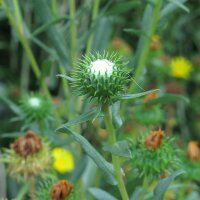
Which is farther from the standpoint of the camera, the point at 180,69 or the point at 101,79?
the point at 180,69

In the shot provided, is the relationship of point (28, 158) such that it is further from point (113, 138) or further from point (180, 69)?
point (180, 69)

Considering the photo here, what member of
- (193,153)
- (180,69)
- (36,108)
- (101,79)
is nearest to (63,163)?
(36,108)

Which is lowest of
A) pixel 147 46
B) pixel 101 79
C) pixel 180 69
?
pixel 101 79

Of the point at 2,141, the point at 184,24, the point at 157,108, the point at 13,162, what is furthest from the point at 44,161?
the point at 184,24

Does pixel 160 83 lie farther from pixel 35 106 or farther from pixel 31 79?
pixel 35 106

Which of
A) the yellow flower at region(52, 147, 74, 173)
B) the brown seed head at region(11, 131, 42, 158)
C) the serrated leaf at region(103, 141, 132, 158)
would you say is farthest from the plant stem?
the yellow flower at region(52, 147, 74, 173)
